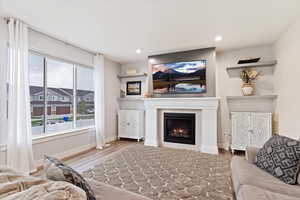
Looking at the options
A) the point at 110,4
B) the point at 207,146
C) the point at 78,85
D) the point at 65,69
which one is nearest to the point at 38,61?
the point at 65,69

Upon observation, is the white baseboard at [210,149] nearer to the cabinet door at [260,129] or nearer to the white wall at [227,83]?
the white wall at [227,83]

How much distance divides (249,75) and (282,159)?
101 inches

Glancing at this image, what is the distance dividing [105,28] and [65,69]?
1587 mm

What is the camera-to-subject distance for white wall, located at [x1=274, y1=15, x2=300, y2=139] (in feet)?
7.91

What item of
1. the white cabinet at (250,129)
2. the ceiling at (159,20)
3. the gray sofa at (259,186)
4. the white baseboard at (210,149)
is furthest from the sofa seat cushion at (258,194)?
the white cabinet at (250,129)

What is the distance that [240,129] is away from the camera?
3342 millimetres

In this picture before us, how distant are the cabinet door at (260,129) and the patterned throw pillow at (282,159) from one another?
5.76 feet

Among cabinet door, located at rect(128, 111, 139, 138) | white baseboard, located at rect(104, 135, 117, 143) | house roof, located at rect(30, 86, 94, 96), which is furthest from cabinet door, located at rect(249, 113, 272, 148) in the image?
house roof, located at rect(30, 86, 94, 96)

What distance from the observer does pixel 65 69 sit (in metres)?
3.53

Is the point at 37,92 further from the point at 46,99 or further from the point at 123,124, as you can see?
the point at 123,124

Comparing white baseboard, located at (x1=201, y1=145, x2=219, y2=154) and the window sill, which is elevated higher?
the window sill

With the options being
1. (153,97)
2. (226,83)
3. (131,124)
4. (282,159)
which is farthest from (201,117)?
(282,159)

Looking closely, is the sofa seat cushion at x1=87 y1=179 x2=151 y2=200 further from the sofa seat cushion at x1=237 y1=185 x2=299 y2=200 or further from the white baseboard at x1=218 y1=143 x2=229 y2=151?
the white baseboard at x1=218 y1=143 x2=229 y2=151

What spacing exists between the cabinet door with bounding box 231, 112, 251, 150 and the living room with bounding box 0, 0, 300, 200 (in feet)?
0.07
